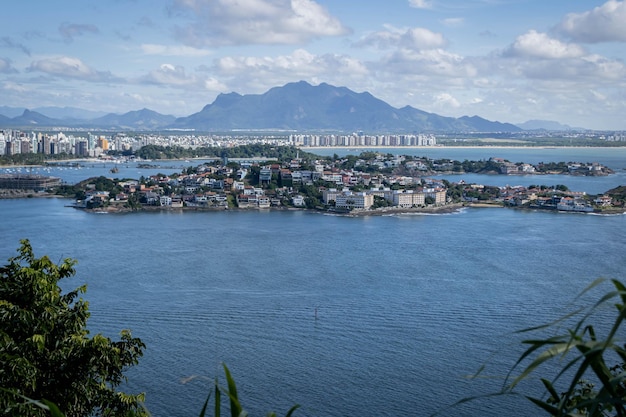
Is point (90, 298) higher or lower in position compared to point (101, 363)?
lower

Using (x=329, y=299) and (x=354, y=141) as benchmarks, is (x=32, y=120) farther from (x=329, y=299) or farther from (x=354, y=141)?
(x=329, y=299)

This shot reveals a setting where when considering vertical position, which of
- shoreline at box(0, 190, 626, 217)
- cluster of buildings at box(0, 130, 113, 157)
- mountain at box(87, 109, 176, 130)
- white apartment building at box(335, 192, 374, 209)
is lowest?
shoreline at box(0, 190, 626, 217)

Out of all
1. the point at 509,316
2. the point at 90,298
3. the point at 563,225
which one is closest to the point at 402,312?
the point at 509,316

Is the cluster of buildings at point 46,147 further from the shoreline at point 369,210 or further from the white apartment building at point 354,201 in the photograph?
the white apartment building at point 354,201

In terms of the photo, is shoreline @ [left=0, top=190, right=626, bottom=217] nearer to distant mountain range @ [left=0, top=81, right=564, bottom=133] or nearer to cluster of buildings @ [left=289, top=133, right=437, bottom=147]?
cluster of buildings @ [left=289, top=133, right=437, bottom=147]

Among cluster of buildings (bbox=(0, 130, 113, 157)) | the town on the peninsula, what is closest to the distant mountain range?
cluster of buildings (bbox=(0, 130, 113, 157))

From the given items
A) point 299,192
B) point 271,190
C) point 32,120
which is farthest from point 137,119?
point 299,192

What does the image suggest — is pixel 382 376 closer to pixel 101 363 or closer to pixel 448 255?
pixel 101 363
